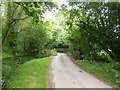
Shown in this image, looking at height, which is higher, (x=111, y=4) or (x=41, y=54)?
(x=111, y=4)

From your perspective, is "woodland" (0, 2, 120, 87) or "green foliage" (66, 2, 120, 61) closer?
"woodland" (0, 2, 120, 87)

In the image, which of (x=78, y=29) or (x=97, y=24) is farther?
(x=78, y=29)

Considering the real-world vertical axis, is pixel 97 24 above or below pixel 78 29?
above

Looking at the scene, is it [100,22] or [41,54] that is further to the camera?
[41,54]

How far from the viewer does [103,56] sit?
23.6 metres

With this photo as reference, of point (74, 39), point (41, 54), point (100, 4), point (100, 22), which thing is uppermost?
point (100, 4)

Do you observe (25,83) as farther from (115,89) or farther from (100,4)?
(100,4)

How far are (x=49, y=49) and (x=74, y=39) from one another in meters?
11.9

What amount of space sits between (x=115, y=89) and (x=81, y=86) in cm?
163

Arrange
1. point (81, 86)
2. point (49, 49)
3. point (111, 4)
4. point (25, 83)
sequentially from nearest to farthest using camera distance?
point (25, 83)
point (81, 86)
point (111, 4)
point (49, 49)

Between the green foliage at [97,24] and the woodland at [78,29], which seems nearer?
the woodland at [78,29]

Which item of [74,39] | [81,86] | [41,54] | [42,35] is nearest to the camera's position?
[81,86]

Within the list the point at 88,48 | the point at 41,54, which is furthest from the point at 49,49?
the point at 88,48

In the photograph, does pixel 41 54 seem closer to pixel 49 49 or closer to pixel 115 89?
pixel 49 49
